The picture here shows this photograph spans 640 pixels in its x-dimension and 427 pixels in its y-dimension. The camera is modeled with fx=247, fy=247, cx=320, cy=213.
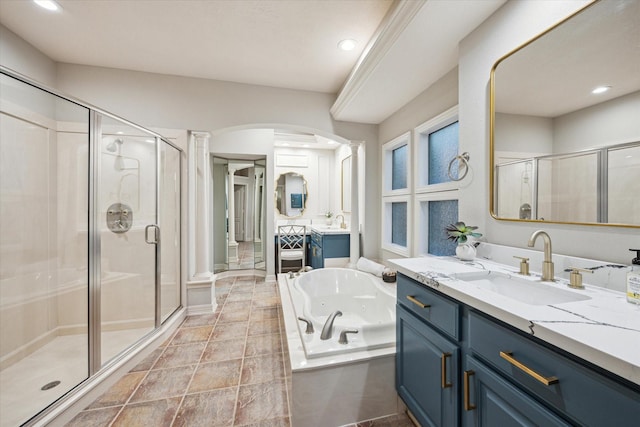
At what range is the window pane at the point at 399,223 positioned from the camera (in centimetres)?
307

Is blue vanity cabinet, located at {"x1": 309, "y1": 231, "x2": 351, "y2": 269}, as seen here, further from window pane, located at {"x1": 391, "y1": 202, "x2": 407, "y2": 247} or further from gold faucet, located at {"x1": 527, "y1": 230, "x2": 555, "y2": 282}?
gold faucet, located at {"x1": 527, "y1": 230, "x2": 555, "y2": 282}

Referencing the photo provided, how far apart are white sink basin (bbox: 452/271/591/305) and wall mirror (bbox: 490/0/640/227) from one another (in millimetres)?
332

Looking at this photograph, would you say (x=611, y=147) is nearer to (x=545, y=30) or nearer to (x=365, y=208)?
(x=545, y=30)

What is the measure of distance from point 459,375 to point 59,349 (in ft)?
9.07

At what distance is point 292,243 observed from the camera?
→ 4.26 meters

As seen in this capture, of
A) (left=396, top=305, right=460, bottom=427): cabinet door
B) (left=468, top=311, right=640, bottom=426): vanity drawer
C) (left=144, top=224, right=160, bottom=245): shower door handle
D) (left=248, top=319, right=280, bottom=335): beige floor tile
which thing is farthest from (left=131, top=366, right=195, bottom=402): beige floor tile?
(left=468, top=311, right=640, bottom=426): vanity drawer

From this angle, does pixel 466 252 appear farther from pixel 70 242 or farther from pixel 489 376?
pixel 70 242

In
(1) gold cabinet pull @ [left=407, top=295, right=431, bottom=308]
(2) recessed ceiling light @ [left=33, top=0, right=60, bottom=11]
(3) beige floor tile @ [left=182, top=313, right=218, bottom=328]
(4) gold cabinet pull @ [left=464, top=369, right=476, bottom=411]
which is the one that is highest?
(2) recessed ceiling light @ [left=33, top=0, right=60, bottom=11]

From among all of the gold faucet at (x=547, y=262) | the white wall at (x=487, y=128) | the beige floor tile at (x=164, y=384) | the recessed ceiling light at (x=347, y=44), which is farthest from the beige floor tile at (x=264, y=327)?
the recessed ceiling light at (x=347, y=44)

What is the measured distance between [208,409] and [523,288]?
6.10ft

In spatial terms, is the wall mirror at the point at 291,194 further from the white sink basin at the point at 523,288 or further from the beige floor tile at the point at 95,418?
the white sink basin at the point at 523,288

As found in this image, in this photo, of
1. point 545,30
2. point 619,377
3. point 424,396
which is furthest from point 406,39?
point 424,396

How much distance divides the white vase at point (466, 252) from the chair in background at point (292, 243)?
2956 mm

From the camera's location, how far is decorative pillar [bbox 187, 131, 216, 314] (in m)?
2.81
